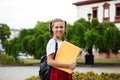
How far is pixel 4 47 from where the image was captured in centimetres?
4119

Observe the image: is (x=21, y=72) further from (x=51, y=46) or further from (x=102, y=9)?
(x=102, y=9)

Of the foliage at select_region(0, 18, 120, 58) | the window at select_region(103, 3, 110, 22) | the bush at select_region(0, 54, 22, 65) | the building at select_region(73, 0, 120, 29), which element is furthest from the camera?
the window at select_region(103, 3, 110, 22)

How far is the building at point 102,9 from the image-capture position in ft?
178

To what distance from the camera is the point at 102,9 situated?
2217 inches

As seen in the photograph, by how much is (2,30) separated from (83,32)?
35780 millimetres

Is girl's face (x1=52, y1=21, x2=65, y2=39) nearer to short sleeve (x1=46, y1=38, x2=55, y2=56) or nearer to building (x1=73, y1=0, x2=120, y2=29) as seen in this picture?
short sleeve (x1=46, y1=38, x2=55, y2=56)

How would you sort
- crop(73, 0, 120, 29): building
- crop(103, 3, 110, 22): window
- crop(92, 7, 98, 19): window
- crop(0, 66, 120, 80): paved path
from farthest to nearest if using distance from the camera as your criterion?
1. crop(92, 7, 98, 19): window
2. crop(103, 3, 110, 22): window
3. crop(73, 0, 120, 29): building
4. crop(0, 66, 120, 80): paved path

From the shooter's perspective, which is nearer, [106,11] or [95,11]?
[106,11]

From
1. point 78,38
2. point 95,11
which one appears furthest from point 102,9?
point 78,38

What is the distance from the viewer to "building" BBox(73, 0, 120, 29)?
54.2m

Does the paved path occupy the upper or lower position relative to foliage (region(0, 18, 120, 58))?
lower

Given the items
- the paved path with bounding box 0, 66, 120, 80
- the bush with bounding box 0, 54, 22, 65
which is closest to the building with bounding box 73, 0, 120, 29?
the bush with bounding box 0, 54, 22, 65

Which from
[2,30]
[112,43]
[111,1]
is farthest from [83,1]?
[112,43]

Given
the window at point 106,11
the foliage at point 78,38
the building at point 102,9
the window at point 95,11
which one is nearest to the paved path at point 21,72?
the foliage at point 78,38
